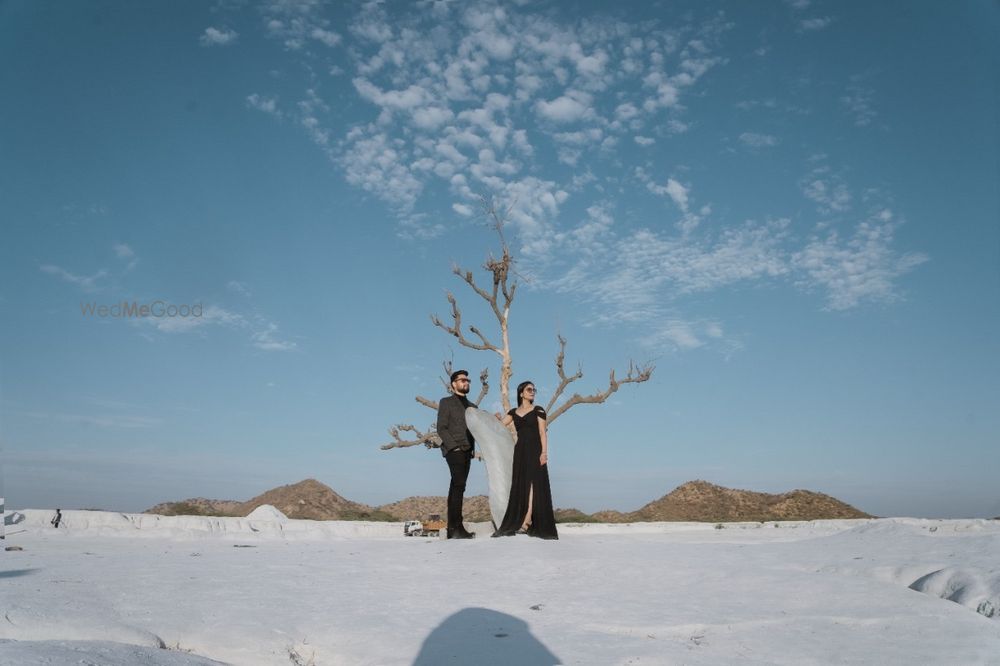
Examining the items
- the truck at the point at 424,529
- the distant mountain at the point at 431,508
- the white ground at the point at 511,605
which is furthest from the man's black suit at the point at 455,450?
the distant mountain at the point at 431,508

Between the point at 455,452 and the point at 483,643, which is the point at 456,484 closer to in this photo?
the point at 455,452

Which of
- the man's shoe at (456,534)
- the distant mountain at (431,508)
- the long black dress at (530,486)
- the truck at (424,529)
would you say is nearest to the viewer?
the man's shoe at (456,534)

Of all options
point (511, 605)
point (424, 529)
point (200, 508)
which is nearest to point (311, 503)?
point (200, 508)

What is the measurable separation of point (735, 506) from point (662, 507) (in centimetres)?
200

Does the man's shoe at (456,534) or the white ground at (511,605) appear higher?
the man's shoe at (456,534)

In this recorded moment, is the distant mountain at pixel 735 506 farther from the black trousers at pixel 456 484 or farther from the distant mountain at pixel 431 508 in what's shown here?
the black trousers at pixel 456 484

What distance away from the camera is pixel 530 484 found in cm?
827

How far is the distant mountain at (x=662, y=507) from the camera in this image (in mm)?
16859

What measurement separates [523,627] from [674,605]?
106cm

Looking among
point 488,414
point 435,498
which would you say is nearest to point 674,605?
point 488,414

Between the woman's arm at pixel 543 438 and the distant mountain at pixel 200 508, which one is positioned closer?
the woman's arm at pixel 543 438

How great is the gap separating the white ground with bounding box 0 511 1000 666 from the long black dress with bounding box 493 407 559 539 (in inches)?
74.6

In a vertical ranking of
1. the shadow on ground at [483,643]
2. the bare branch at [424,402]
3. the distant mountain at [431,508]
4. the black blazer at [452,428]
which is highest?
the bare branch at [424,402]

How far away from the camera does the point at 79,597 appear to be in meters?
3.71
